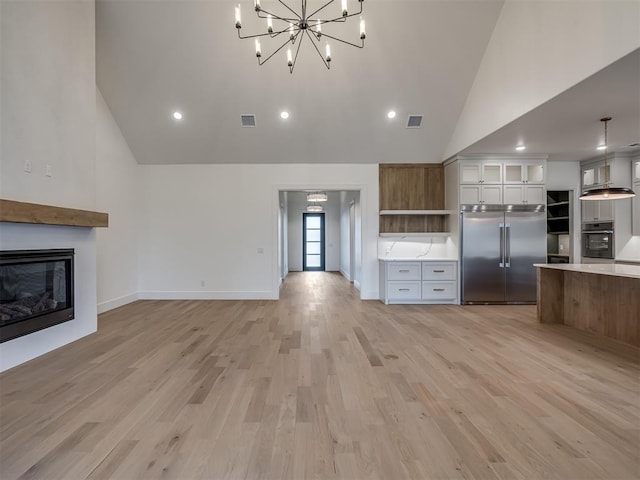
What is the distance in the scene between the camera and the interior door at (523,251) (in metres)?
5.98

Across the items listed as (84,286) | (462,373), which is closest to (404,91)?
(462,373)

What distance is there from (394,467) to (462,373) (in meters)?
1.50

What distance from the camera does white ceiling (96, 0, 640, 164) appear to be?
14.2 ft

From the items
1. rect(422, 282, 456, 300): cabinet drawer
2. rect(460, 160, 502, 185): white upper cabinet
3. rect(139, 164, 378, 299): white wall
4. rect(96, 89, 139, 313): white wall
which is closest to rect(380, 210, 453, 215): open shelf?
rect(460, 160, 502, 185): white upper cabinet

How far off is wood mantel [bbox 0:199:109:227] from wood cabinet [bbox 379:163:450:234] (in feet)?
15.8

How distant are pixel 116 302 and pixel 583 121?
25.0ft

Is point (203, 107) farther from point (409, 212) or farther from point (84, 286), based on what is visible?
point (409, 212)

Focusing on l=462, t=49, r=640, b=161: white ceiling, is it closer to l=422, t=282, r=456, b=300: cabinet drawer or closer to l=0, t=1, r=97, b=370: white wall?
l=422, t=282, r=456, b=300: cabinet drawer

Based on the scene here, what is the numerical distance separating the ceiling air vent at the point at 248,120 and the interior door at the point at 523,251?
15.9 feet

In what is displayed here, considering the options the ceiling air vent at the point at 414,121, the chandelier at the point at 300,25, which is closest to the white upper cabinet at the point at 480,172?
the ceiling air vent at the point at 414,121

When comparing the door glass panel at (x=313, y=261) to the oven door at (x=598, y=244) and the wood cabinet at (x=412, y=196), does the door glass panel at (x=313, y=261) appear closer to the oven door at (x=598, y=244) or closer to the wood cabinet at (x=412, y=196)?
the wood cabinet at (x=412, y=196)

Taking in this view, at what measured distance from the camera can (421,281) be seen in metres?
6.09

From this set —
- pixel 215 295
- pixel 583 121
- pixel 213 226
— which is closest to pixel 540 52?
pixel 583 121

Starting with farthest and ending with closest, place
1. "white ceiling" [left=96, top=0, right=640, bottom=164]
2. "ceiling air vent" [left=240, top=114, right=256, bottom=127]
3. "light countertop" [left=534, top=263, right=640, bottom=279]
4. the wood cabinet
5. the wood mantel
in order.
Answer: the wood cabinet < "ceiling air vent" [left=240, top=114, right=256, bottom=127] < "white ceiling" [left=96, top=0, right=640, bottom=164] < "light countertop" [left=534, top=263, right=640, bottom=279] < the wood mantel
